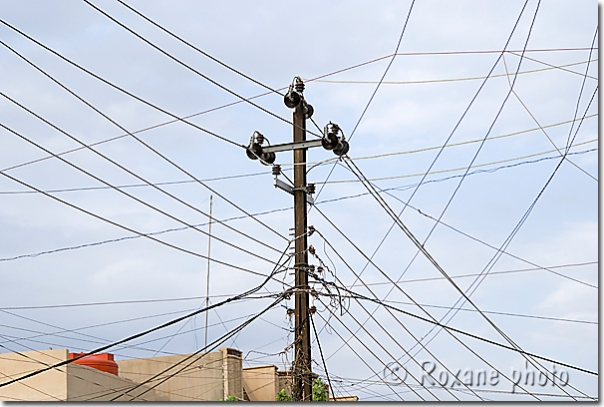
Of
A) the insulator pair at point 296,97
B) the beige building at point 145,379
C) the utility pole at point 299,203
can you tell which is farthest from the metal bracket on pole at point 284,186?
the beige building at point 145,379

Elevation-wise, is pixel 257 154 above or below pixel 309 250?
above

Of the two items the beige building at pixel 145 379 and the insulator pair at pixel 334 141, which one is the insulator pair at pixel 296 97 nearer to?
the insulator pair at pixel 334 141

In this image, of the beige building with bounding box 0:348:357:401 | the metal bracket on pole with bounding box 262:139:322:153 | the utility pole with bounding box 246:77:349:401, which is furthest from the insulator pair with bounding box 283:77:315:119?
the beige building with bounding box 0:348:357:401

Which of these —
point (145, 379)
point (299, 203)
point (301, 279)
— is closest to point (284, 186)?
point (299, 203)

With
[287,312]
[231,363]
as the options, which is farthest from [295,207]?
[231,363]

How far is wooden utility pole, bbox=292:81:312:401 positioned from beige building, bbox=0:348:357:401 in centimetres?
105

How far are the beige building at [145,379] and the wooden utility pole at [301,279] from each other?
41.4 inches

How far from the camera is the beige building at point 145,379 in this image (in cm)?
1883

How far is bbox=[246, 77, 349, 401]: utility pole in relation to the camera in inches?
511

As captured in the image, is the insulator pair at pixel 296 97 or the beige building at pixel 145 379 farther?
the beige building at pixel 145 379

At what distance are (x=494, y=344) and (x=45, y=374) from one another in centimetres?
1045

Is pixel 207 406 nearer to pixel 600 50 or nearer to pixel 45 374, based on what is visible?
pixel 600 50

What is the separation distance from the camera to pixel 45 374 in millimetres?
19000

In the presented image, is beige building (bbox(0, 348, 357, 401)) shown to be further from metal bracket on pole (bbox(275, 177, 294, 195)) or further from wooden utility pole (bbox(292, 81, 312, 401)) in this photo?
metal bracket on pole (bbox(275, 177, 294, 195))
